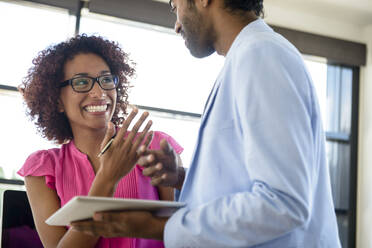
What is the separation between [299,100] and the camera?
1.10 metres

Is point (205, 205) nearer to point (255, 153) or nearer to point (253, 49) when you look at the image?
Answer: point (255, 153)

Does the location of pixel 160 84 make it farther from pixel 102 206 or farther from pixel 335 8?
pixel 102 206

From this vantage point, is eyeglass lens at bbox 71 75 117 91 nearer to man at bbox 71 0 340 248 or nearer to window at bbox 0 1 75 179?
man at bbox 71 0 340 248

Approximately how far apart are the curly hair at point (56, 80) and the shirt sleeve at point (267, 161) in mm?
1318

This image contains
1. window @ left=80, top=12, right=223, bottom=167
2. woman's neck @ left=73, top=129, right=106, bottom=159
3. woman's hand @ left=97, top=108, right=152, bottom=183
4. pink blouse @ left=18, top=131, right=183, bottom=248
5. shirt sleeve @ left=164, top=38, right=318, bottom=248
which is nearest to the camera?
shirt sleeve @ left=164, top=38, right=318, bottom=248

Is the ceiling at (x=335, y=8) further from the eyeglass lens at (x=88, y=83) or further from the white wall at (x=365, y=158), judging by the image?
the eyeglass lens at (x=88, y=83)

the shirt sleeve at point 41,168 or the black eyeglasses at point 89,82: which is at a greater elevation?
the black eyeglasses at point 89,82

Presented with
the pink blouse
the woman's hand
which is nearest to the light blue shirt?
the woman's hand

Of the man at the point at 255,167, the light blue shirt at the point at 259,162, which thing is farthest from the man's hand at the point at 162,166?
the light blue shirt at the point at 259,162

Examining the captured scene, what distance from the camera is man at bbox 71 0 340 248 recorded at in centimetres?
106

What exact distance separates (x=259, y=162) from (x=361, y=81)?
17.8 feet

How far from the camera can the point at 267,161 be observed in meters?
1.06

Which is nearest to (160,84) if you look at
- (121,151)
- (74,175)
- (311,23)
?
(311,23)

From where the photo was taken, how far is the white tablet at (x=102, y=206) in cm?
111
